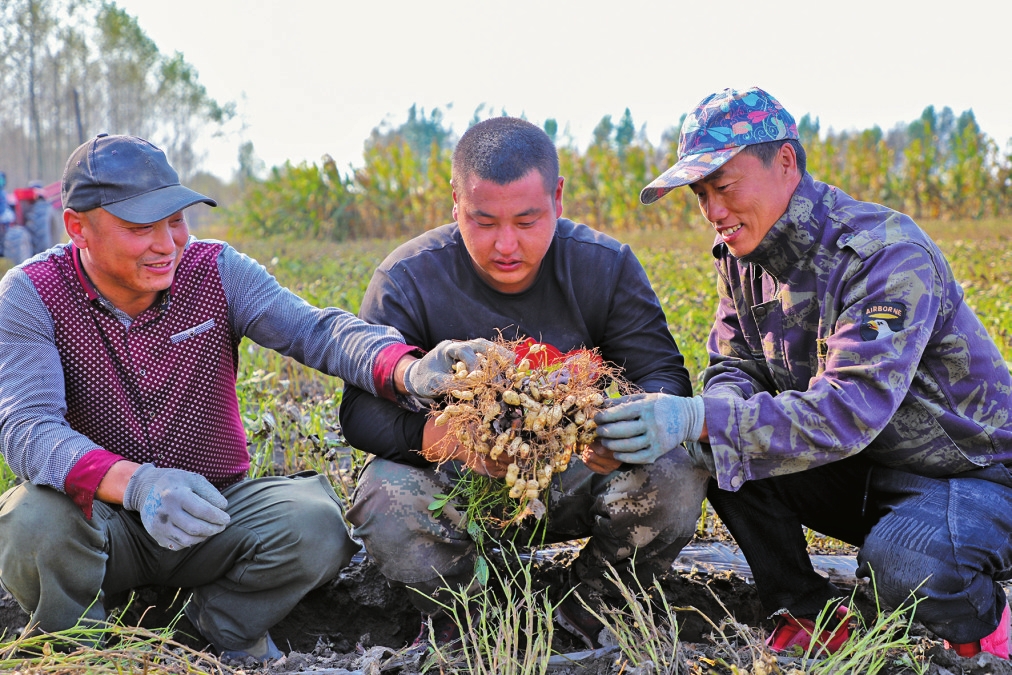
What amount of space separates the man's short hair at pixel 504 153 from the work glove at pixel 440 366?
1.49 feet

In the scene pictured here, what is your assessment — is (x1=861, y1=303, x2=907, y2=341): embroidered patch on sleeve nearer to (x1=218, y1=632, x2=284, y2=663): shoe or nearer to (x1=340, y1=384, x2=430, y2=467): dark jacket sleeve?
(x1=340, y1=384, x2=430, y2=467): dark jacket sleeve

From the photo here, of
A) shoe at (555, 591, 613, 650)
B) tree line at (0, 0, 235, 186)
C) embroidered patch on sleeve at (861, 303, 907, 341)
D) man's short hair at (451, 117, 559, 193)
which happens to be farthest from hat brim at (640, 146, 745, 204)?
tree line at (0, 0, 235, 186)

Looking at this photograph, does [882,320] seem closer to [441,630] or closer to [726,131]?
[726,131]

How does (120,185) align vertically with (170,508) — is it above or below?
above

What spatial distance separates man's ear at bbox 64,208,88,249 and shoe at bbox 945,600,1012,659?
2.37 metres

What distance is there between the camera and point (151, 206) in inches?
79.4

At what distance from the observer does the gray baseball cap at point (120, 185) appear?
2.00 metres

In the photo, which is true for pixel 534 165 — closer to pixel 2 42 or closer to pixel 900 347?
pixel 900 347

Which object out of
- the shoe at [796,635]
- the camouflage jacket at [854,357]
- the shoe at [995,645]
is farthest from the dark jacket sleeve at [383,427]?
A: the shoe at [995,645]

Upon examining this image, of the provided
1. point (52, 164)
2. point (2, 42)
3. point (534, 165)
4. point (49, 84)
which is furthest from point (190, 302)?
point (52, 164)

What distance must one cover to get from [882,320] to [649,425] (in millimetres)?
583

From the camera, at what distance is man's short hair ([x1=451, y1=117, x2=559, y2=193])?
212cm

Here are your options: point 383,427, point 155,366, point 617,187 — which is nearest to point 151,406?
point 155,366

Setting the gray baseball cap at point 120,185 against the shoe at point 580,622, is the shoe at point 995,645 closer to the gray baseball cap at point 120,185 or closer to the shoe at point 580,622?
the shoe at point 580,622
